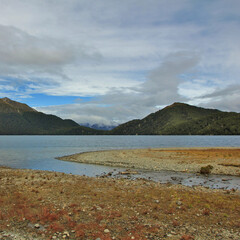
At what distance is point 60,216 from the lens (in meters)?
14.8

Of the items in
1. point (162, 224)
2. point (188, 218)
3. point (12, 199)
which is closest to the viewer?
point (162, 224)

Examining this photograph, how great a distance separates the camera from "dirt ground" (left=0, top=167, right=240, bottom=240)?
12.4 metres

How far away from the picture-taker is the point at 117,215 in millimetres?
15133

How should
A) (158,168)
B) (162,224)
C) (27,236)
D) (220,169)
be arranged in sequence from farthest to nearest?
(158,168), (220,169), (162,224), (27,236)

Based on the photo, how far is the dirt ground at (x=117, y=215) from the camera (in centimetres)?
1236

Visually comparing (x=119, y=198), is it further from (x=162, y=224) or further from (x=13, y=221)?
(x=13, y=221)

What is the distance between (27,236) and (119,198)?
927 cm

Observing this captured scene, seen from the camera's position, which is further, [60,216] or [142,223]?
[60,216]

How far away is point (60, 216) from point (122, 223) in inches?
167

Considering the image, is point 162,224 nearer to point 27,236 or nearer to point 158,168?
point 27,236

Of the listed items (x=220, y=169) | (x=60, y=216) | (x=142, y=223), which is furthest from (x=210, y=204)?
(x=220, y=169)

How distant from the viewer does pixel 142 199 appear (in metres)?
19.4

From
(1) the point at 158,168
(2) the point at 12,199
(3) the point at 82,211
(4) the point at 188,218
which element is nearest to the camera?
(4) the point at 188,218

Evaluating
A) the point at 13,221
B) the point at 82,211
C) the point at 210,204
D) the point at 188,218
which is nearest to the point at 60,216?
the point at 82,211
